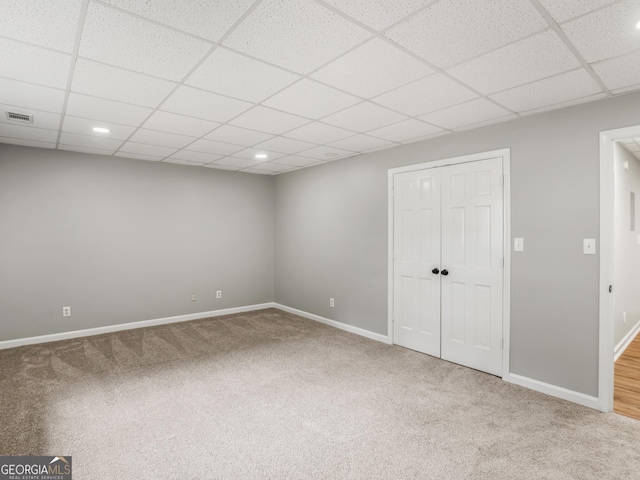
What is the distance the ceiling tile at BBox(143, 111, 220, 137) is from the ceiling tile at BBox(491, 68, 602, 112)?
2653 millimetres

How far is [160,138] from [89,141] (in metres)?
0.95

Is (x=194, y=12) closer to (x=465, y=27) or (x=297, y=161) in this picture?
(x=465, y=27)

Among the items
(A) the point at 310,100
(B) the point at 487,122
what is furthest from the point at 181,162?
(B) the point at 487,122

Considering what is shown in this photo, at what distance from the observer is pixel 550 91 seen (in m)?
2.59

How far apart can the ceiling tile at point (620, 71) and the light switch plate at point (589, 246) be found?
3.89 ft

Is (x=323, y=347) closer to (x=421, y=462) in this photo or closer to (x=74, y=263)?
(x=421, y=462)

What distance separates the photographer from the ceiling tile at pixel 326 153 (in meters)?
4.44

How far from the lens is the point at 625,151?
410cm

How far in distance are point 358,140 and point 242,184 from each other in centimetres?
287

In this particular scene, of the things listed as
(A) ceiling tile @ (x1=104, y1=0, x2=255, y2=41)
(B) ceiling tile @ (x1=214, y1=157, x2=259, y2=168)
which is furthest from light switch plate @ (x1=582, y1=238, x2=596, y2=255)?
(B) ceiling tile @ (x1=214, y1=157, x2=259, y2=168)

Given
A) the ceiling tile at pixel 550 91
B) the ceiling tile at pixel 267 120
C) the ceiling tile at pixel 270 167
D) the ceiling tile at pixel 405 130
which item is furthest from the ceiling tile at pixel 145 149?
the ceiling tile at pixel 550 91

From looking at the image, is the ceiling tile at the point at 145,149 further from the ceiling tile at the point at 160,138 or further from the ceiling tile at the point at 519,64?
the ceiling tile at the point at 519,64

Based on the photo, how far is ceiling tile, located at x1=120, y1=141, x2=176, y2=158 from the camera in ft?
14.0

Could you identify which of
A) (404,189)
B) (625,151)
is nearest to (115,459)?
(404,189)
